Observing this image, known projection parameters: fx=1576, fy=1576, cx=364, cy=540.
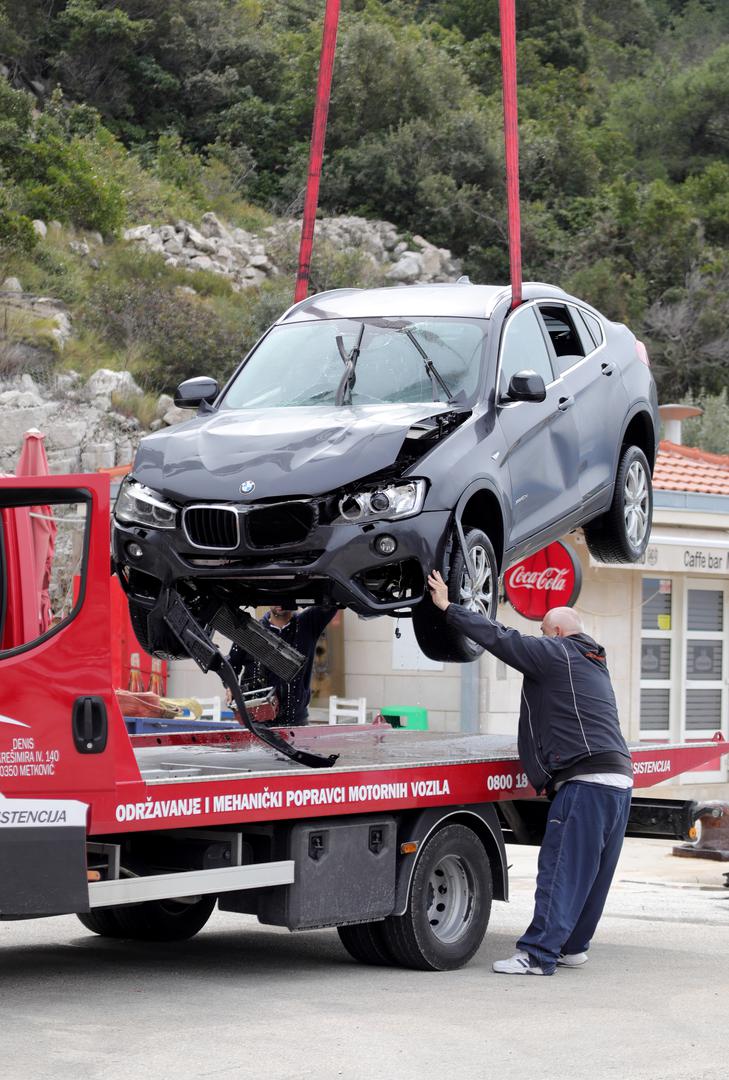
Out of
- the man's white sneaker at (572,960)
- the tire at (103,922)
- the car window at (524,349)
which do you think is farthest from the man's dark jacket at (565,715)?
the tire at (103,922)

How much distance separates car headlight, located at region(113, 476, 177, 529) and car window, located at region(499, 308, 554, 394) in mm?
1849

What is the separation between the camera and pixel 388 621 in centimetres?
1678

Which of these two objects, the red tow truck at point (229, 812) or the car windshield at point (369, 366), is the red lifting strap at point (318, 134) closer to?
the car windshield at point (369, 366)

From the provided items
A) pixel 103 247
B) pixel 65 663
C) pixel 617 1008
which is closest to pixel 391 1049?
pixel 617 1008

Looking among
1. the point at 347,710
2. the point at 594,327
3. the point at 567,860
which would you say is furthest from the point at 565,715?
the point at 347,710

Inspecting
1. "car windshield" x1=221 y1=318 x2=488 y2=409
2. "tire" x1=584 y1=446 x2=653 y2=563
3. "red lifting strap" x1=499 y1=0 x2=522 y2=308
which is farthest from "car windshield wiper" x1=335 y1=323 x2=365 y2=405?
"tire" x1=584 y1=446 x2=653 y2=563

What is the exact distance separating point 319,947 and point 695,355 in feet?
104

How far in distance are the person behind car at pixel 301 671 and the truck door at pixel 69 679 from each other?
189 cm

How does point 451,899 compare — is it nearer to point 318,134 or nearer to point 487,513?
point 487,513

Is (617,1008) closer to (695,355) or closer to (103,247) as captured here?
(103,247)

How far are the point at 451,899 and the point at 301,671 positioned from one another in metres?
1.41

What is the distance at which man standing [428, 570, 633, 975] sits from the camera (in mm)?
7781

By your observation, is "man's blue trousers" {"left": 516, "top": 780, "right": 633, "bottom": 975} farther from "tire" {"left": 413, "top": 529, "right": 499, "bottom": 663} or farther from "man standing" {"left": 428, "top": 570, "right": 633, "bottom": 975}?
"tire" {"left": 413, "top": 529, "right": 499, "bottom": 663}

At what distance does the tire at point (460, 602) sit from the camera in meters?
7.16
